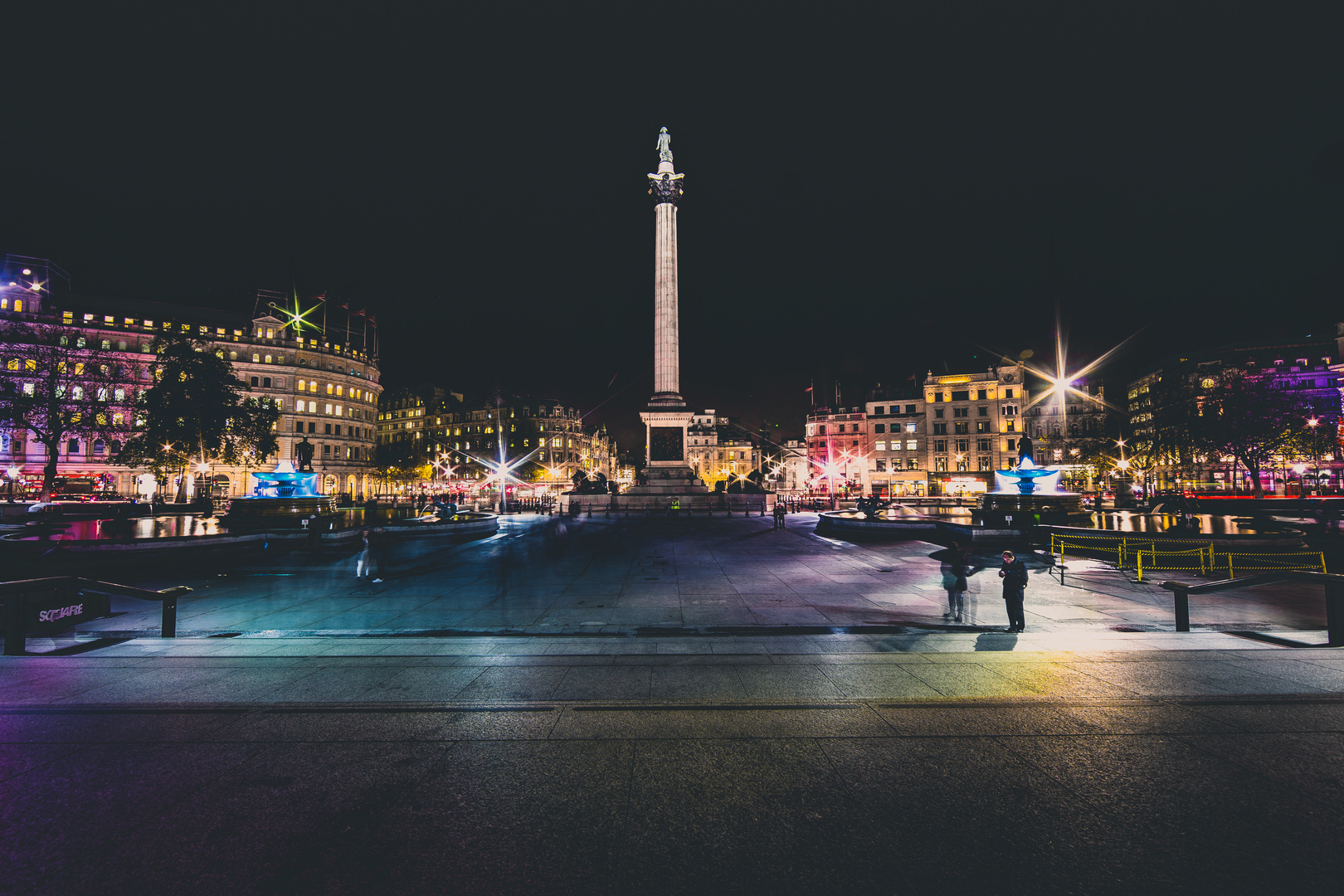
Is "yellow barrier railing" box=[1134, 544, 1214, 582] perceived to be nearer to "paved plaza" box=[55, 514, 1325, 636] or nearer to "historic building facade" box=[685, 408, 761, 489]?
"paved plaza" box=[55, 514, 1325, 636]

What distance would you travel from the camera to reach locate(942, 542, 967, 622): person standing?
10.8 meters

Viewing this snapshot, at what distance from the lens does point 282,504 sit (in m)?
29.0

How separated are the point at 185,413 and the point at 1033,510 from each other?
58.1m

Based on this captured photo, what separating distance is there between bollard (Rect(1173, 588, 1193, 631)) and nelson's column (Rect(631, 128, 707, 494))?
35.1 m

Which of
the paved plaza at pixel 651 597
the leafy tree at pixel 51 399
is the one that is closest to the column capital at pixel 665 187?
the paved plaza at pixel 651 597

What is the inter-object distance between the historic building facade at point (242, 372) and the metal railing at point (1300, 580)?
7056 centimetres

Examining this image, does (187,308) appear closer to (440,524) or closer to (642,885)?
(440,524)

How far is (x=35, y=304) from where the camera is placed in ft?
215

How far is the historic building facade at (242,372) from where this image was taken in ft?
208

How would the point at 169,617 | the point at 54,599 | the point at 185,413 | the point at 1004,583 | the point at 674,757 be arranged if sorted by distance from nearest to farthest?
1. the point at 674,757
2. the point at 54,599
3. the point at 169,617
4. the point at 1004,583
5. the point at 185,413

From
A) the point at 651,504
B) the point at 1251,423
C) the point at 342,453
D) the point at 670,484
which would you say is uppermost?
the point at 342,453

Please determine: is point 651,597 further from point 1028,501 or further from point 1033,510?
point 1028,501

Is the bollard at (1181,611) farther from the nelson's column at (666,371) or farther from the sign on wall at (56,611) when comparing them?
the nelson's column at (666,371)

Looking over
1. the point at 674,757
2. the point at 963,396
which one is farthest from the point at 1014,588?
the point at 963,396
